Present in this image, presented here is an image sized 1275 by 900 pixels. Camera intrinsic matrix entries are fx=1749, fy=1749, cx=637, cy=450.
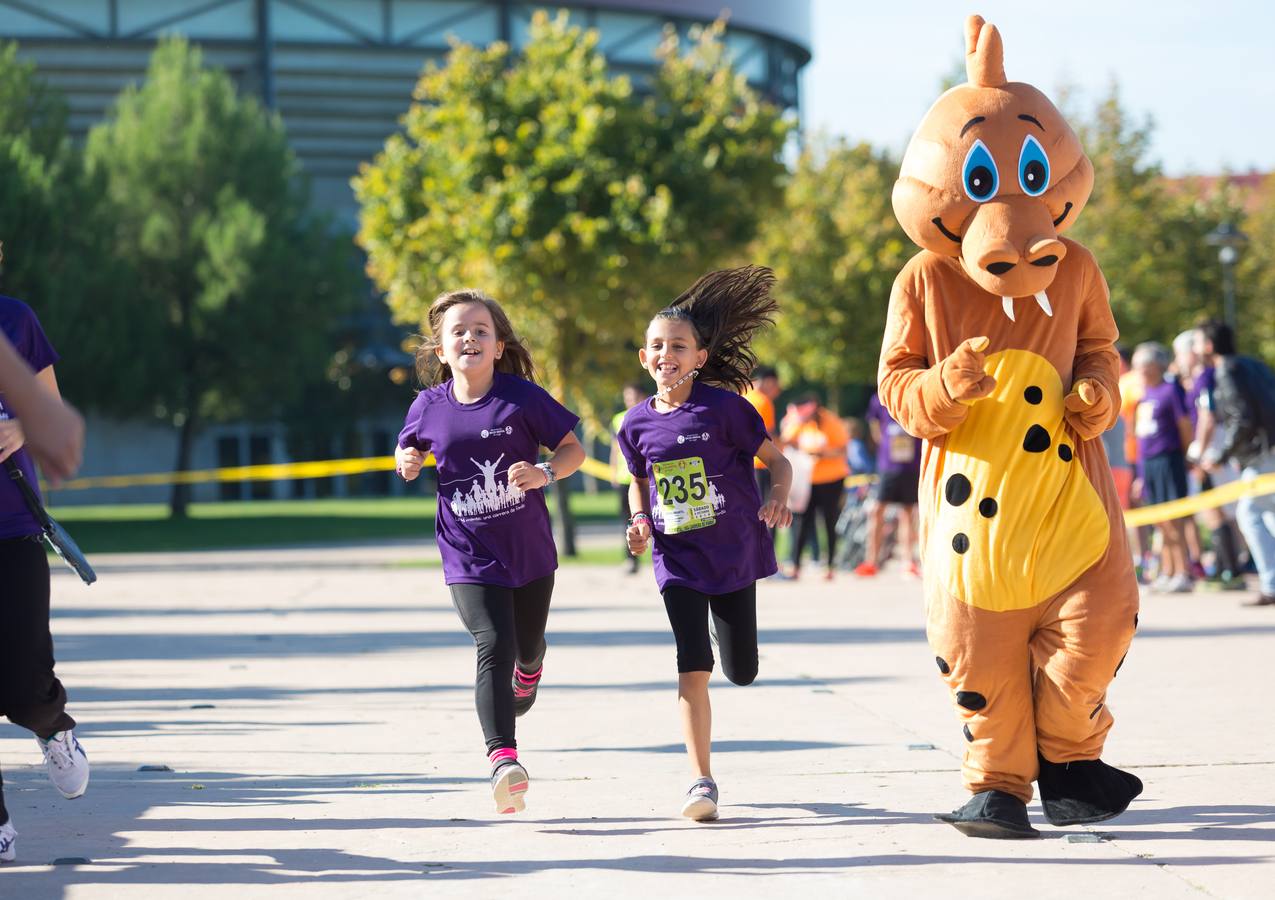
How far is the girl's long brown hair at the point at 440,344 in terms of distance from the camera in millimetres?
6367

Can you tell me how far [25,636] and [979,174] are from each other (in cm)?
329

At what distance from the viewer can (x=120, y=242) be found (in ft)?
124

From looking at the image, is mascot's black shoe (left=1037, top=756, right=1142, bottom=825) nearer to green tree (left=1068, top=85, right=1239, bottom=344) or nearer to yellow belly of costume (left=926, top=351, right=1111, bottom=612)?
yellow belly of costume (left=926, top=351, right=1111, bottom=612)

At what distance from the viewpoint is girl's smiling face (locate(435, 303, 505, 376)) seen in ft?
20.1

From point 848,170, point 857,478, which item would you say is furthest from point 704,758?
point 848,170

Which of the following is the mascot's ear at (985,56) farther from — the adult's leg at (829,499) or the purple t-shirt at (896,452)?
the adult's leg at (829,499)

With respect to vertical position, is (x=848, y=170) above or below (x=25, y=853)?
above

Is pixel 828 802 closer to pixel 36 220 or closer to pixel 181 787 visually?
pixel 181 787

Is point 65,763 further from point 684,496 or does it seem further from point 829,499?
point 829,499

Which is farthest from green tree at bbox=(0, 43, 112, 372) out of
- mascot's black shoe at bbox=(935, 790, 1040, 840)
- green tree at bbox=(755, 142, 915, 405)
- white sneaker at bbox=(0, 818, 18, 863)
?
mascot's black shoe at bbox=(935, 790, 1040, 840)

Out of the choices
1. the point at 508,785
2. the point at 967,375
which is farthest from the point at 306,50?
the point at 967,375

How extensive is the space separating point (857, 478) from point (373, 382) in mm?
36163

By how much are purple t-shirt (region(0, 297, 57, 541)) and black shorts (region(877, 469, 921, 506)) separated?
10.8 m

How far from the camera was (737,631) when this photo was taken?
607cm
